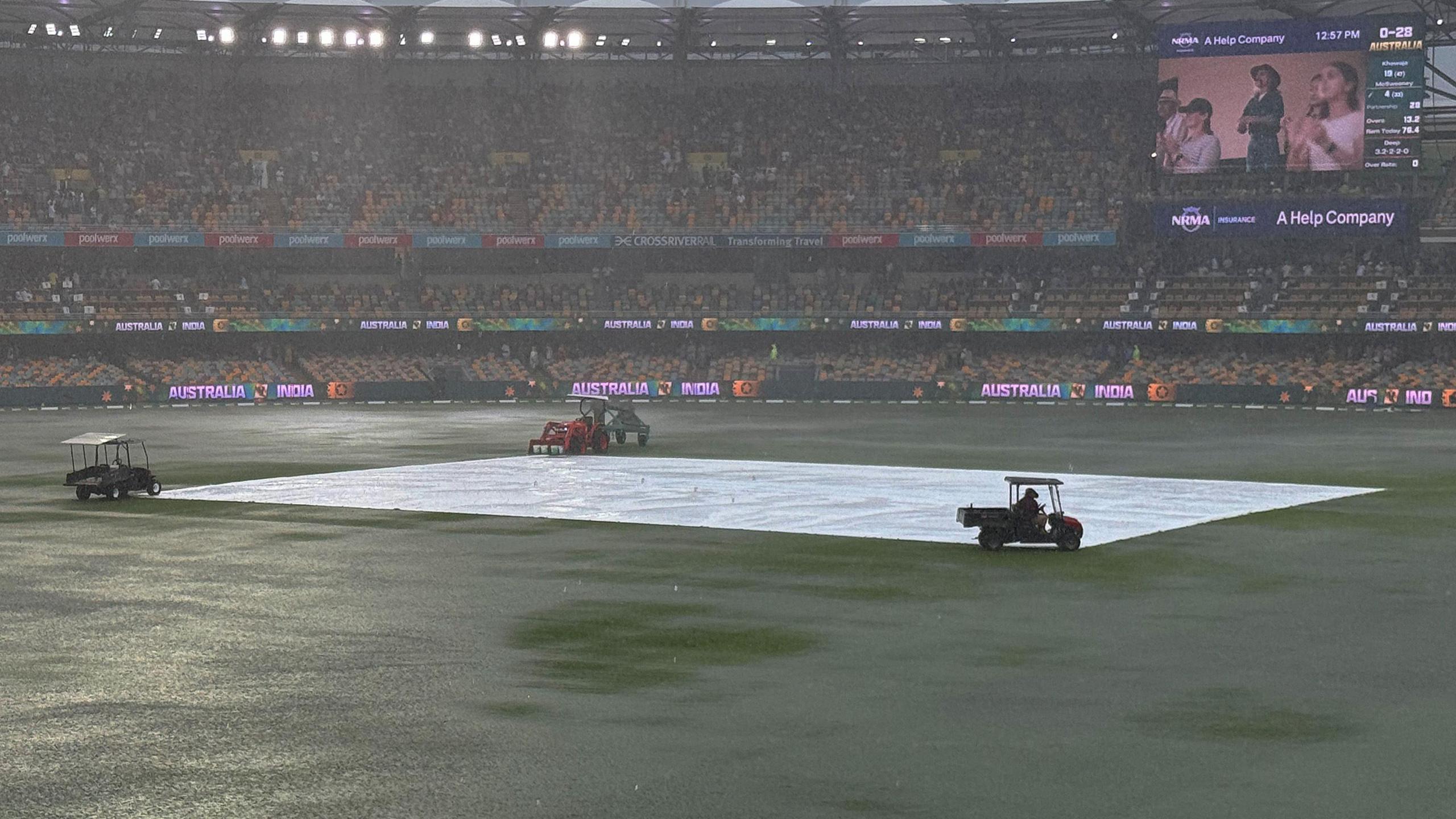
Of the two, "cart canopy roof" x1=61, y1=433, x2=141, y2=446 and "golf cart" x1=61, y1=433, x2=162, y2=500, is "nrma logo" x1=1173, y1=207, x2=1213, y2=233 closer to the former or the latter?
"golf cart" x1=61, y1=433, x2=162, y2=500

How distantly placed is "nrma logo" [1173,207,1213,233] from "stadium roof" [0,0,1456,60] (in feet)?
30.2

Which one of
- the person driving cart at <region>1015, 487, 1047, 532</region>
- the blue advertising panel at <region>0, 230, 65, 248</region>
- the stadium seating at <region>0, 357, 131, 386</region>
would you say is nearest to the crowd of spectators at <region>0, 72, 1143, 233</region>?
the blue advertising panel at <region>0, 230, 65, 248</region>

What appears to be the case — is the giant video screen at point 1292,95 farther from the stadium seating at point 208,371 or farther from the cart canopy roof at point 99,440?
the cart canopy roof at point 99,440

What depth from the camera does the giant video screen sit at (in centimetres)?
6694

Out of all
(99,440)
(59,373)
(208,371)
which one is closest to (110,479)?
(99,440)

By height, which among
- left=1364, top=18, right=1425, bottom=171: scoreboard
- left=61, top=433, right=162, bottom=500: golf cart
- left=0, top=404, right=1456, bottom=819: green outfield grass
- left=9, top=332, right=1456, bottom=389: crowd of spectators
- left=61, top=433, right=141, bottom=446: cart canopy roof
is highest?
left=1364, top=18, right=1425, bottom=171: scoreboard

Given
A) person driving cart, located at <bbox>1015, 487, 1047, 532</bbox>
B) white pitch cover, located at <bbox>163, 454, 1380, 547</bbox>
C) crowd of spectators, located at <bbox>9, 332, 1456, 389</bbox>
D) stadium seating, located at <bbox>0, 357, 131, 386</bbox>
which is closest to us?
person driving cart, located at <bbox>1015, 487, 1047, 532</bbox>

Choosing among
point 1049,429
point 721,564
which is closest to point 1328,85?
point 1049,429

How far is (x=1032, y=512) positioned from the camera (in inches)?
977

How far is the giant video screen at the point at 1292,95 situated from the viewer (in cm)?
6694

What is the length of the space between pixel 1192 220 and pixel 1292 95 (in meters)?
7.22

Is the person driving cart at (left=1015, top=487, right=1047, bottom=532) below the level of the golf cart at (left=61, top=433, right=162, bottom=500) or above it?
below

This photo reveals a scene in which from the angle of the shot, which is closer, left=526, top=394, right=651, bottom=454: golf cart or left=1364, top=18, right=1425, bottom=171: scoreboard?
left=526, top=394, right=651, bottom=454: golf cart

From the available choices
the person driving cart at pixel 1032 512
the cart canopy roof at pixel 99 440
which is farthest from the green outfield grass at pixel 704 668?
the cart canopy roof at pixel 99 440
